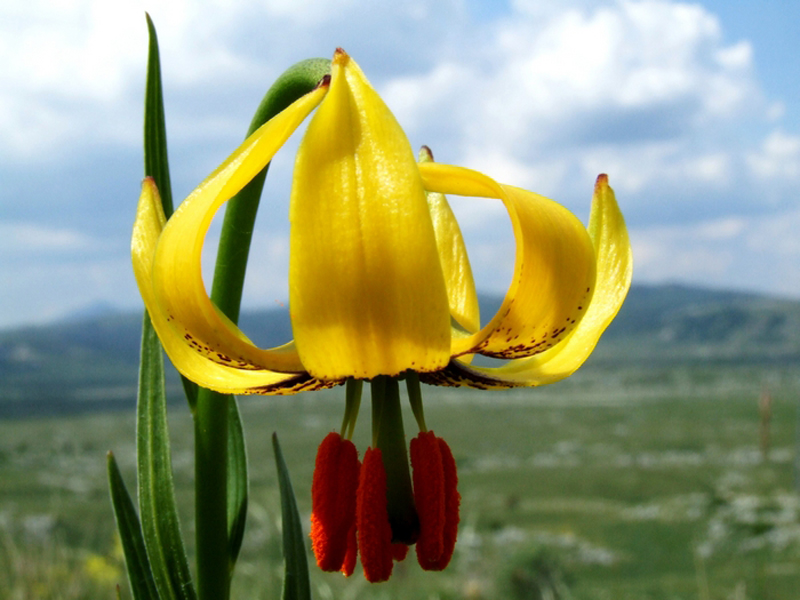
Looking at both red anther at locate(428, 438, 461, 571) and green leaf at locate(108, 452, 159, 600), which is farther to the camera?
green leaf at locate(108, 452, 159, 600)

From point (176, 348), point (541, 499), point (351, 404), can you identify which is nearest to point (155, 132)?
point (176, 348)

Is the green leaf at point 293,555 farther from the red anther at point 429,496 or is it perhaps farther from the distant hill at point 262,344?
the distant hill at point 262,344

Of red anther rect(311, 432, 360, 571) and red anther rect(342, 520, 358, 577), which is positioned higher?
red anther rect(311, 432, 360, 571)

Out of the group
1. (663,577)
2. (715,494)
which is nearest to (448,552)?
(663,577)

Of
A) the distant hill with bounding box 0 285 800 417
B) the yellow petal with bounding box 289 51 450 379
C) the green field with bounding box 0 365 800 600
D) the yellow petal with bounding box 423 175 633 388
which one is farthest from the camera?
the distant hill with bounding box 0 285 800 417

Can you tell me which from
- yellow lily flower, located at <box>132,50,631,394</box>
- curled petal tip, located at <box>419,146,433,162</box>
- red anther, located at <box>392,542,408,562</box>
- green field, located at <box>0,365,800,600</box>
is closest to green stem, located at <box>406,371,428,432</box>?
yellow lily flower, located at <box>132,50,631,394</box>

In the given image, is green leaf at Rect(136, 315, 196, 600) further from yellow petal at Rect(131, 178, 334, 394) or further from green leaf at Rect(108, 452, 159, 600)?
yellow petal at Rect(131, 178, 334, 394)

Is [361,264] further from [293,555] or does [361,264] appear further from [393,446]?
[293,555]
